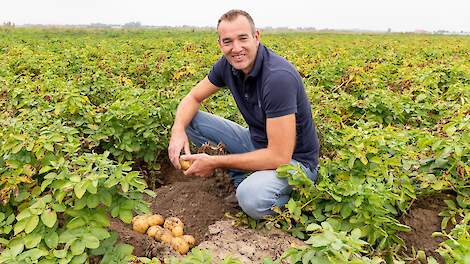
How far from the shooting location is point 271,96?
2730 millimetres

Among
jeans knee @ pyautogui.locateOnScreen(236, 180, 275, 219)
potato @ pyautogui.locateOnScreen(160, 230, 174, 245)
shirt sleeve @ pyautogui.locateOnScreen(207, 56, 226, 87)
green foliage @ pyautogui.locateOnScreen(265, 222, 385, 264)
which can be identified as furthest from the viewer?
shirt sleeve @ pyautogui.locateOnScreen(207, 56, 226, 87)

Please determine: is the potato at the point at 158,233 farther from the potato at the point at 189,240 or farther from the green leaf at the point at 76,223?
the green leaf at the point at 76,223

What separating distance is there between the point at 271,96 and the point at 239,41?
0.42m

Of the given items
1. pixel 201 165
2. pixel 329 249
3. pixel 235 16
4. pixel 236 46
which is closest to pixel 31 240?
pixel 201 165

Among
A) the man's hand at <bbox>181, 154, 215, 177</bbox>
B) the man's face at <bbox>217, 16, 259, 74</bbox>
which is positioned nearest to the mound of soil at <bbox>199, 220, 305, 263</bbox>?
the man's hand at <bbox>181, 154, 215, 177</bbox>

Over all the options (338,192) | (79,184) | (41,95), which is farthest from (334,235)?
(41,95)

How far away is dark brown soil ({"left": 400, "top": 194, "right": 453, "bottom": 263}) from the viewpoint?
108 inches

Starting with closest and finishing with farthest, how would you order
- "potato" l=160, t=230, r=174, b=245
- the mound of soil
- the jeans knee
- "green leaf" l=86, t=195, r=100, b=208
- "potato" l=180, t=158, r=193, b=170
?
"green leaf" l=86, t=195, r=100, b=208, the mound of soil, "potato" l=160, t=230, r=174, b=245, the jeans knee, "potato" l=180, t=158, r=193, b=170

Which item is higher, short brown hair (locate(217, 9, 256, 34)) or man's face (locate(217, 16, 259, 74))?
short brown hair (locate(217, 9, 256, 34))

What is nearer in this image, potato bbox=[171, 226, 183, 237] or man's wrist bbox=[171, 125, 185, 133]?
potato bbox=[171, 226, 183, 237]

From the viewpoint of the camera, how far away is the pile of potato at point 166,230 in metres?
2.66

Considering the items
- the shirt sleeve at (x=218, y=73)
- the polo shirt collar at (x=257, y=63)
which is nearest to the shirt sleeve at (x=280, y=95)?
the polo shirt collar at (x=257, y=63)

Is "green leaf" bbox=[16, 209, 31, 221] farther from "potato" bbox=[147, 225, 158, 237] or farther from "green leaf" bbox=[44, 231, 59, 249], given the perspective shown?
"potato" bbox=[147, 225, 158, 237]

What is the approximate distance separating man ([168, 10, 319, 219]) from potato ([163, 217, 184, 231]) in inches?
11.6
